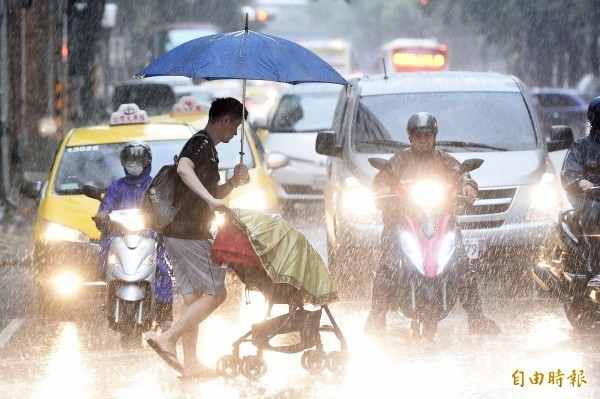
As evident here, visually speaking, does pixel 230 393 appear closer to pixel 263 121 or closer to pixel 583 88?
pixel 263 121

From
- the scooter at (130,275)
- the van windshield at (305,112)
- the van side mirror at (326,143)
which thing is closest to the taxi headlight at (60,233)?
the scooter at (130,275)

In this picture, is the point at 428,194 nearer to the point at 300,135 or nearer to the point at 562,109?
the point at 300,135

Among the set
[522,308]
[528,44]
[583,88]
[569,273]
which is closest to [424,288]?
[569,273]

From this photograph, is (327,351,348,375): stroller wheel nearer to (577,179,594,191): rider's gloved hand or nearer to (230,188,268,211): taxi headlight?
(577,179,594,191): rider's gloved hand

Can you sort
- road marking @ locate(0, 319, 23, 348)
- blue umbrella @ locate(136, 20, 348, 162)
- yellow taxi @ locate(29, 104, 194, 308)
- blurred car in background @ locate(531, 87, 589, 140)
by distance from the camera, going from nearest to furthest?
blue umbrella @ locate(136, 20, 348, 162), road marking @ locate(0, 319, 23, 348), yellow taxi @ locate(29, 104, 194, 308), blurred car in background @ locate(531, 87, 589, 140)

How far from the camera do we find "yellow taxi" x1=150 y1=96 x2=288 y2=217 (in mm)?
12375

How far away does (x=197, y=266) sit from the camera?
802cm

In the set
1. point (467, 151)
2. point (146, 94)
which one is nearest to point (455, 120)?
point (467, 151)

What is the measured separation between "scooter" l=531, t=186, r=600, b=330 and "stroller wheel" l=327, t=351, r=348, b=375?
2029mm

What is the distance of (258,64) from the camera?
8.30 metres

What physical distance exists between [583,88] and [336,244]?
3344cm

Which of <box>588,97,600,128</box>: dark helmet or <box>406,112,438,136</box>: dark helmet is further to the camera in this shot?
<box>588,97,600,128</box>: dark helmet

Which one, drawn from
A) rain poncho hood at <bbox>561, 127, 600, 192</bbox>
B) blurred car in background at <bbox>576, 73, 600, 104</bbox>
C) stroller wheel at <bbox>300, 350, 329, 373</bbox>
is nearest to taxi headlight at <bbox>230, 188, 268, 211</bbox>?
rain poncho hood at <bbox>561, 127, 600, 192</bbox>

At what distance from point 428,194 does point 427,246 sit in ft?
1.15
